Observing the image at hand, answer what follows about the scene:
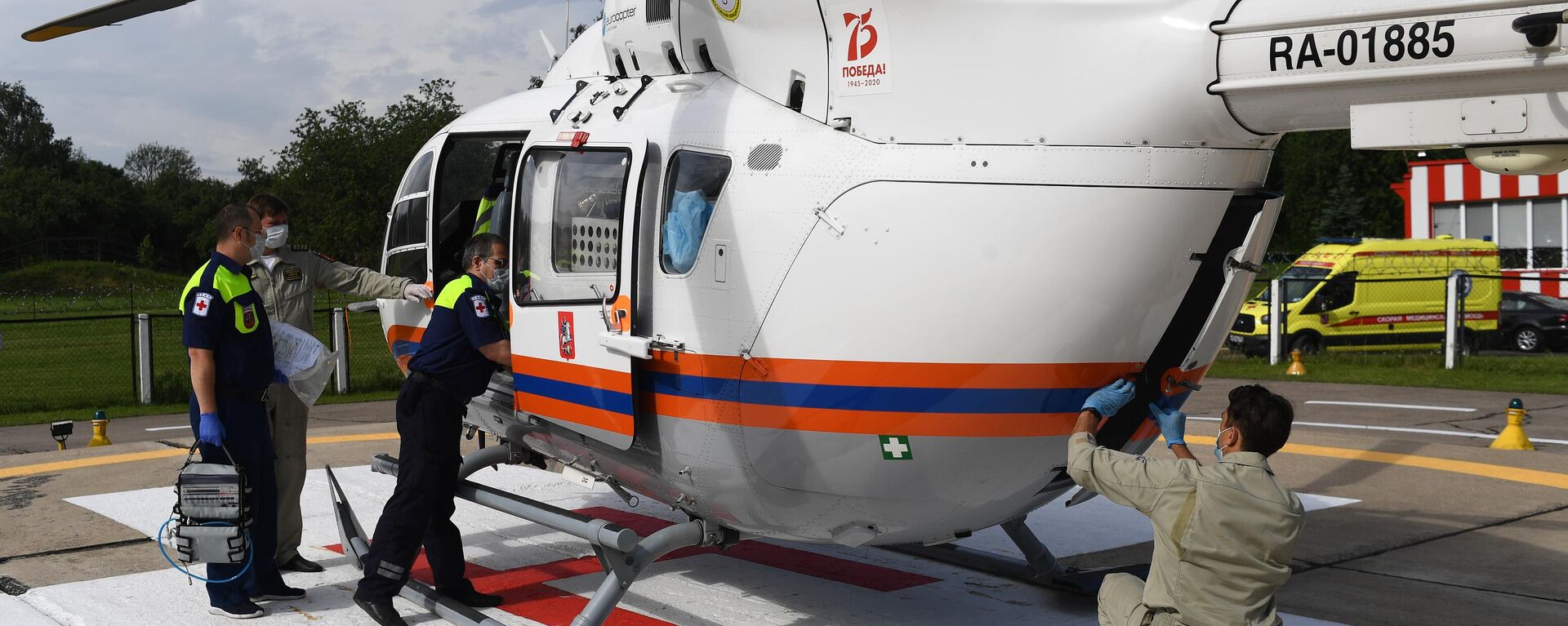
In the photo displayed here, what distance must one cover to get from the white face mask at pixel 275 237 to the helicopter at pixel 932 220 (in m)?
1.86

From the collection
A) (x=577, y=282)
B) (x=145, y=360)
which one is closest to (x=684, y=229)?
(x=577, y=282)

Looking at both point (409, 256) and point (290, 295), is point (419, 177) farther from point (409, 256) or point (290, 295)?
point (290, 295)

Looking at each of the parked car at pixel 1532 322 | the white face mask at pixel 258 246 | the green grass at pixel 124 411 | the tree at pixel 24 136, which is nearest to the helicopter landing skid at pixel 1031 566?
the white face mask at pixel 258 246

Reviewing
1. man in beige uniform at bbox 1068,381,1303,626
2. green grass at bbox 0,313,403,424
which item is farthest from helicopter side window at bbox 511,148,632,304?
green grass at bbox 0,313,403,424

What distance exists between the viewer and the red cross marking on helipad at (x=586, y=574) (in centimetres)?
601

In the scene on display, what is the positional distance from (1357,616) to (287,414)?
18.6 ft

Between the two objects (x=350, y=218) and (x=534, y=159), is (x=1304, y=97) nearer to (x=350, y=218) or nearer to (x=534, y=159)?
(x=534, y=159)

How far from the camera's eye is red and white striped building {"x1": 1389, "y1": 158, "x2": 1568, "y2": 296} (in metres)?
33.7

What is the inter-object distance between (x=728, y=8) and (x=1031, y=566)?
3.38m

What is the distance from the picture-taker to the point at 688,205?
4.84m

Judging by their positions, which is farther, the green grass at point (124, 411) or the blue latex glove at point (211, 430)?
the green grass at point (124, 411)

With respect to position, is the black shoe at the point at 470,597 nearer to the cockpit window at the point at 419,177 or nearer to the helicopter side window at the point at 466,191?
the helicopter side window at the point at 466,191

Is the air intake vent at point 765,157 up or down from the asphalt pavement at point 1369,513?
up

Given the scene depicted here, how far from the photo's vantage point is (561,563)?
276 inches
